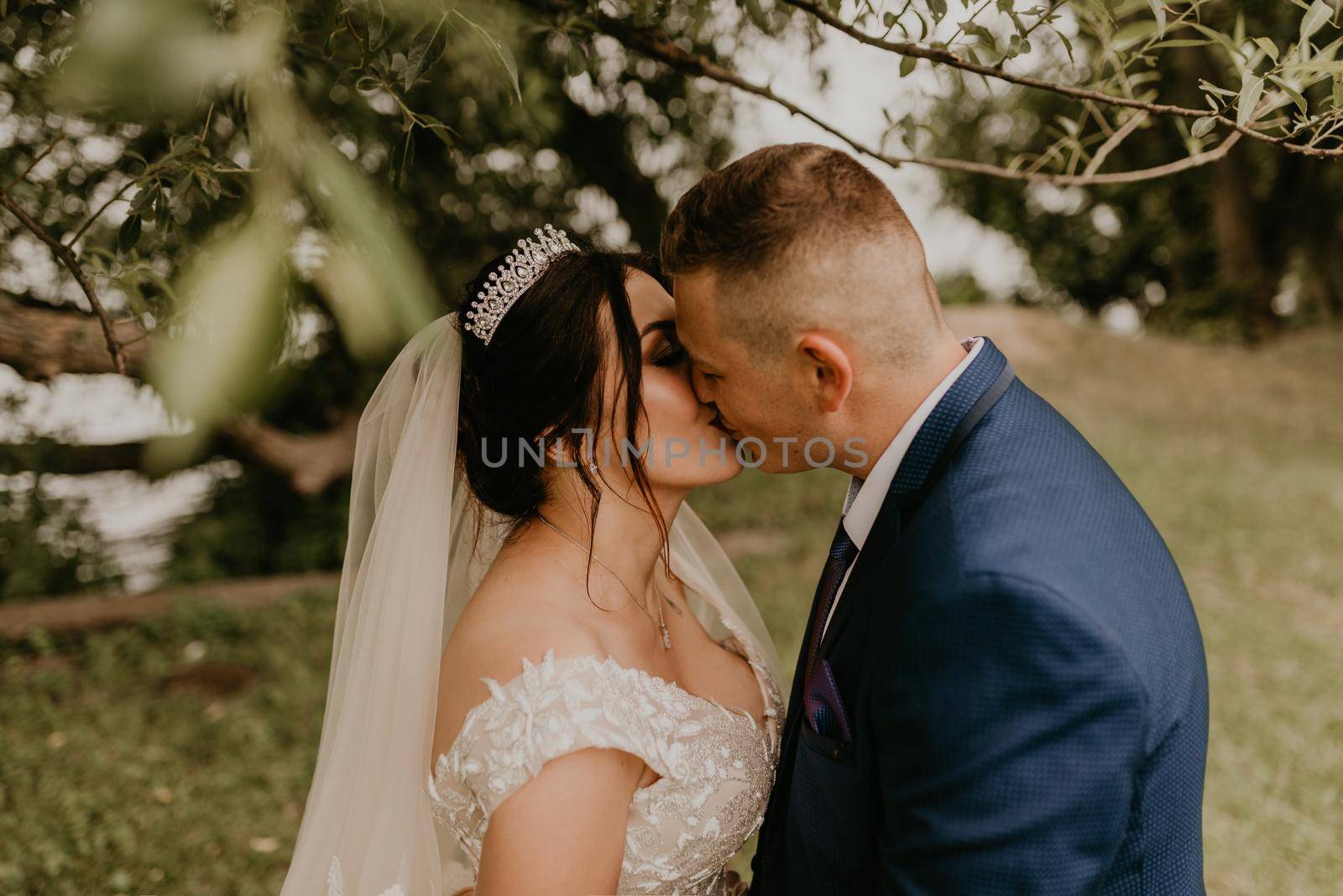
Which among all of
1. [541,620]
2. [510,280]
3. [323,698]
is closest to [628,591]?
[541,620]

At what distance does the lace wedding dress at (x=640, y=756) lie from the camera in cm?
169

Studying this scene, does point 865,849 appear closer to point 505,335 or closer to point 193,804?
point 505,335

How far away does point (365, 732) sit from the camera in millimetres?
2117

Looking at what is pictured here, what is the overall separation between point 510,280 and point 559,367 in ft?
0.76

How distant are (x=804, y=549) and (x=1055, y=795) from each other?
602 cm

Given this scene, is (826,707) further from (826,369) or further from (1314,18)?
(1314,18)

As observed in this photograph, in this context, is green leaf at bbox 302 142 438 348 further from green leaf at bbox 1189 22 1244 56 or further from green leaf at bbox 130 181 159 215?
green leaf at bbox 1189 22 1244 56

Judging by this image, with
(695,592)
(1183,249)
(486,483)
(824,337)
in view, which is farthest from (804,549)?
(1183,249)

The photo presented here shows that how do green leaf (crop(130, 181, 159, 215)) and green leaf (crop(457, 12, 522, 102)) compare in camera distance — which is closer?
green leaf (crop(457, 12, 522, 102))

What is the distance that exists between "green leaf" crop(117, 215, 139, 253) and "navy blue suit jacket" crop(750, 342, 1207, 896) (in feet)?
4.92

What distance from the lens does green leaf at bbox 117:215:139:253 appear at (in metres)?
1.77

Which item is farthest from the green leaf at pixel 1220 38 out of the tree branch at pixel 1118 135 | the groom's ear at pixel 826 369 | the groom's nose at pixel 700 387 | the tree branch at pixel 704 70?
the groom's nose at pixel 700 387

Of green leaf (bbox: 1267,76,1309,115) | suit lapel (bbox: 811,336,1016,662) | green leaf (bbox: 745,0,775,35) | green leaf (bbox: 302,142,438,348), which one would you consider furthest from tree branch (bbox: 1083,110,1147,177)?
green leaf (bbox: 302,142,438,348)

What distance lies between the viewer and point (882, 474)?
5.55 feet
